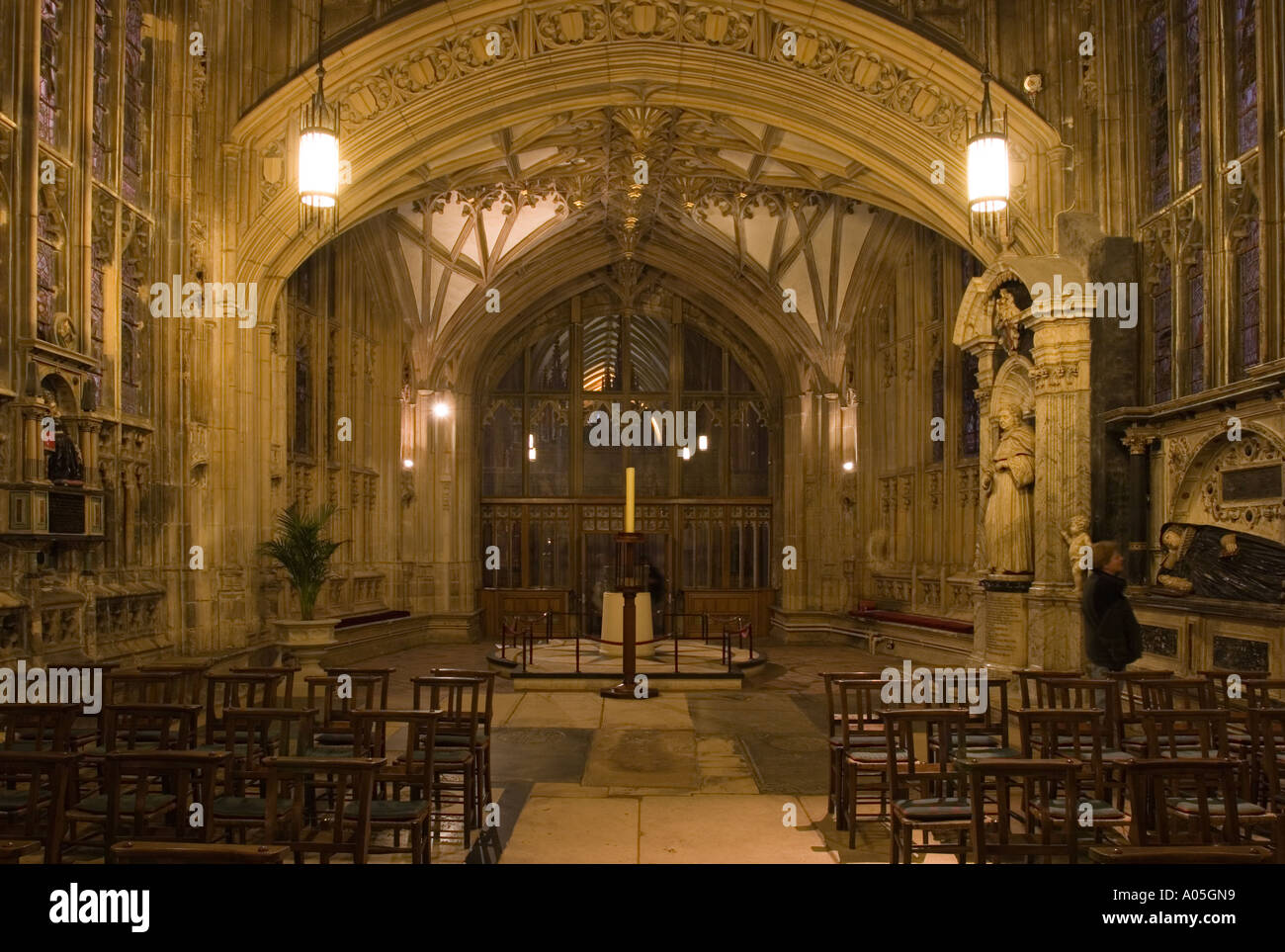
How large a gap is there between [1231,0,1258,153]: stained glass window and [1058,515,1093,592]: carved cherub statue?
3.16 meters

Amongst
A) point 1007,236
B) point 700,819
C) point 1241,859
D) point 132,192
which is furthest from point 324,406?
point 1241,859

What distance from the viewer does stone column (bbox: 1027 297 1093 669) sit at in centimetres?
924

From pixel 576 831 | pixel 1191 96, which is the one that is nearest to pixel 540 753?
pixel 576 831

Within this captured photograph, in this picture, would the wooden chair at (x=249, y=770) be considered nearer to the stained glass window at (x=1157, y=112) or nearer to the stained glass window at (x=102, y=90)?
the stained glass window at (x=102, y=90)

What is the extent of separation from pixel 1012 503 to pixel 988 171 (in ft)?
13.2

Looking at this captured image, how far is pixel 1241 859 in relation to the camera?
271 centimetres

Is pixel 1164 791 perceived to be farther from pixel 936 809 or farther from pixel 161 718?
pixel 161 718

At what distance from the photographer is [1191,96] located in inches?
342

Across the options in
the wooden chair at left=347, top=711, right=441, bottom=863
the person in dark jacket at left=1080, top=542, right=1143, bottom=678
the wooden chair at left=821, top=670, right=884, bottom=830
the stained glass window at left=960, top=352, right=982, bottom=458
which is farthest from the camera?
the stained glass window at left=960, top=352, right=982, bottom=458

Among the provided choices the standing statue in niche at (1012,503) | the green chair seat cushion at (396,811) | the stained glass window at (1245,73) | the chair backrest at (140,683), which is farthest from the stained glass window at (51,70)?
Answer: the stained glass window at (1245,73)

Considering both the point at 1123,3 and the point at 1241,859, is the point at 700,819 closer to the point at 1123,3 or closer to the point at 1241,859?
the point at 1241,859

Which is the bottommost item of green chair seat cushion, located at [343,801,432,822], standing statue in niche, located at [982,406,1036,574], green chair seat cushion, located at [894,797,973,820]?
green chair seat cushion, located at [894,797,973,820]

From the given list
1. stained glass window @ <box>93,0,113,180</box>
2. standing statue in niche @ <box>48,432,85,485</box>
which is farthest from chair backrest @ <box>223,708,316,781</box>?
stained glass window @ <box>93,0,113,180</box>

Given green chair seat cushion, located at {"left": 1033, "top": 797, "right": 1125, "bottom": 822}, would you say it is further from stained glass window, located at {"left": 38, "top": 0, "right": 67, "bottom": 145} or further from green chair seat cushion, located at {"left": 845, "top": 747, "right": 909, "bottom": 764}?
stained glass window, located at {"left": 38, "top": 0, "right": 67, "bottom": 145}
